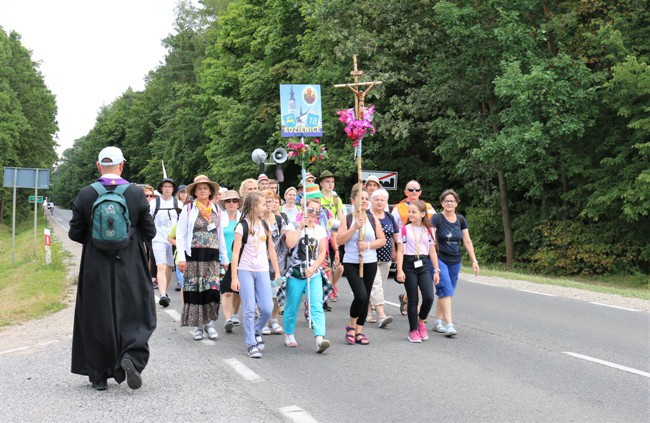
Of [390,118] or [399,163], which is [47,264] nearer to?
[390,118]

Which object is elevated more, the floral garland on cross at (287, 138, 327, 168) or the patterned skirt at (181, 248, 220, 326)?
the floral garland on cross at (287, 138, 327, 168)

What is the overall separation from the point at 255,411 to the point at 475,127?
21.6 meters

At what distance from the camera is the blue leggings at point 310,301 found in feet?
26.4

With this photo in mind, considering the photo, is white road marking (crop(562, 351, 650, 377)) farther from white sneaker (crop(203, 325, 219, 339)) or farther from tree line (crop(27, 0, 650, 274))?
tree line (crop(27, 0, 650, 274))

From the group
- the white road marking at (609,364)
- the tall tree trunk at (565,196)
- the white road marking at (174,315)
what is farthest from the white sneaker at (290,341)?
the tall tree trunk at (565,196)

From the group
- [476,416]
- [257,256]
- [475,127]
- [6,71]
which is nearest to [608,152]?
[475,127]

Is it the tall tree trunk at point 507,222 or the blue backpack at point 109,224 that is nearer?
the blue backpack at point 109,224

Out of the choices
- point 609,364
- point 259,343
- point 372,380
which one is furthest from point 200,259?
point 609,364

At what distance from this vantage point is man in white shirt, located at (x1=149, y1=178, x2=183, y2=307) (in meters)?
12.5

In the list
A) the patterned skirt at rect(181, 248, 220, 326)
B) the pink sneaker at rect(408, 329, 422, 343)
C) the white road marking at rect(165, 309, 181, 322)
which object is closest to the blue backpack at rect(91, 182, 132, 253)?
the patterned skirt at rect(181, 248, 220, 326)

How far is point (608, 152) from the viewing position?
2344 centimetres

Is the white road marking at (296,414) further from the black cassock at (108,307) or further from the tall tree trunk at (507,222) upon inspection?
the tall tree trunk at (507,222)

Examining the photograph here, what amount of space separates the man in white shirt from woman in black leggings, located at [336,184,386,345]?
14.9 feet

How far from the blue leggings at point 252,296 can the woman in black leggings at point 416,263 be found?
1.65m
